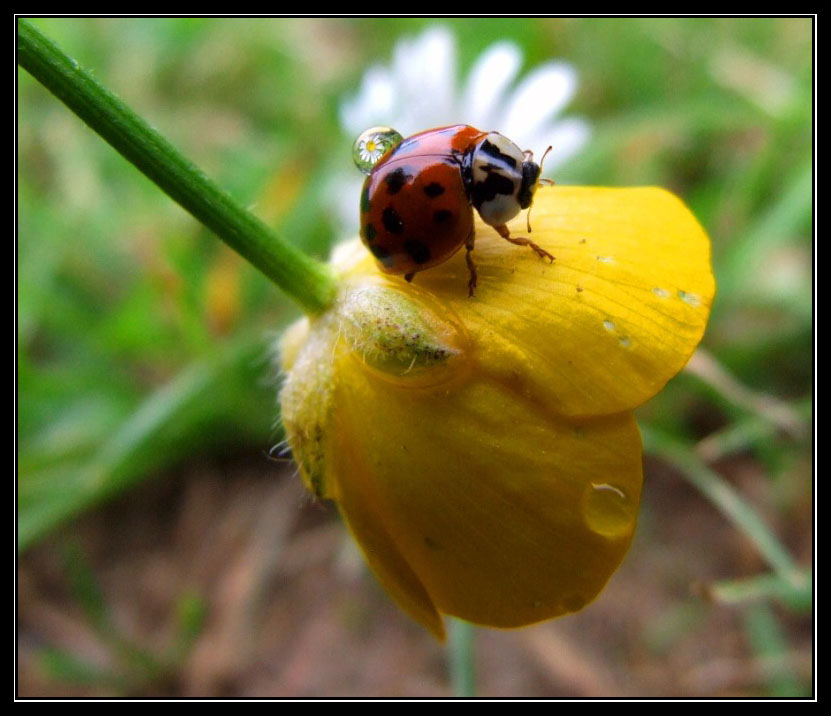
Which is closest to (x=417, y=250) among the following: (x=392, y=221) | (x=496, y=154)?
(x=392, y=221)

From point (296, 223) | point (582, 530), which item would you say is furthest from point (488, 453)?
point (296, 223)

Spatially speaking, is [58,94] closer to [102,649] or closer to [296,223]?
[296,223]

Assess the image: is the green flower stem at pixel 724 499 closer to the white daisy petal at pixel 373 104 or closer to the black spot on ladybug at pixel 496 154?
the black spot on ladybug at pixel 496 154

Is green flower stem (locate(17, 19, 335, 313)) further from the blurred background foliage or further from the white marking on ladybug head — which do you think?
the blurred background foliage

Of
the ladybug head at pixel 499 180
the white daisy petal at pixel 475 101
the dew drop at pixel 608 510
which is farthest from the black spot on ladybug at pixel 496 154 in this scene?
the white daisy petal at pixel 475 101

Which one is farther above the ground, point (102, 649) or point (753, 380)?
point (102, 649)

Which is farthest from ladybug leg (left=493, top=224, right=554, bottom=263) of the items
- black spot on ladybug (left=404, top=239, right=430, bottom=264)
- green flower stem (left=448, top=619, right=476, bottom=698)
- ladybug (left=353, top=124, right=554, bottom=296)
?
green flower stem (left=448, top=619, right=476, bottom=698)

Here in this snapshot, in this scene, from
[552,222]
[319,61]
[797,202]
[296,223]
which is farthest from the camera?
[319,61]
